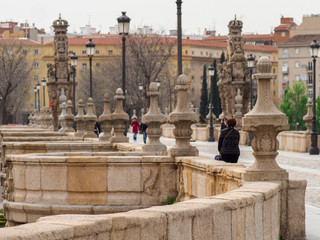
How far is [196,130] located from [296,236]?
43.6 m

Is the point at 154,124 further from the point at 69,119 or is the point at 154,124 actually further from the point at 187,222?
the point at 69,119

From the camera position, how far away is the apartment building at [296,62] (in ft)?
474

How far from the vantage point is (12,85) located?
95.2m

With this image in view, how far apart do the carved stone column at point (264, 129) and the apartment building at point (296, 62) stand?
13457cm

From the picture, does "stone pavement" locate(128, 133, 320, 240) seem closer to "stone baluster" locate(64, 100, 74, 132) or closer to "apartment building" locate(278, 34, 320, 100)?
"stone baluster" locate(64, 100, 74, 132)

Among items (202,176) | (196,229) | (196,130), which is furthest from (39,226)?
(196,130)

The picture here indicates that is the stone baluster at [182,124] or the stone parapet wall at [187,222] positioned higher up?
the stone baluster at [182,124]

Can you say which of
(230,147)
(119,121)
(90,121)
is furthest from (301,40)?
(230,147)

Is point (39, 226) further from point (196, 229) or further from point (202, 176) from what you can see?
point (202, 176)

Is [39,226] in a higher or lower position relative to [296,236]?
higher

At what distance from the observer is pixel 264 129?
32.8 ft

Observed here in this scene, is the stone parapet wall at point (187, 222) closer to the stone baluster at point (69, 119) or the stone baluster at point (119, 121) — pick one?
the stone baluster at point (119, 121)

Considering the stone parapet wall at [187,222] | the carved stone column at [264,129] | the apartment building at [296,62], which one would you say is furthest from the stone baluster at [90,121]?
the apartment building at [296,62]

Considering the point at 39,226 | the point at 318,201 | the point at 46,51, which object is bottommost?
the point at 318,201
